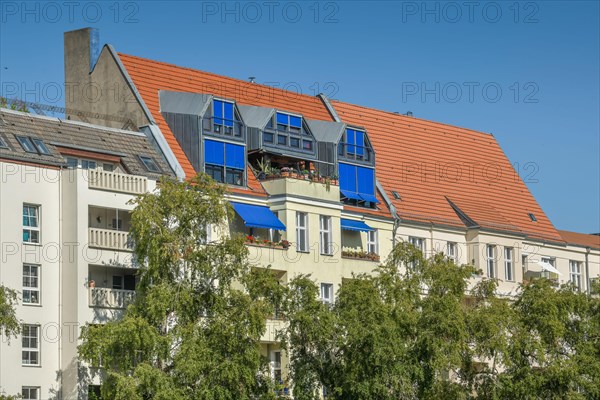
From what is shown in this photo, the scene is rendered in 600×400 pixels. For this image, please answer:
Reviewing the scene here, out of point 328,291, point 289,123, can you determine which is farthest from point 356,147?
point 328,291

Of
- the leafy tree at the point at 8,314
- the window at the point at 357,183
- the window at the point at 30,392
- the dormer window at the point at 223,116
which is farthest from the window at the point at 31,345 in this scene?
the window at the point at 357,183

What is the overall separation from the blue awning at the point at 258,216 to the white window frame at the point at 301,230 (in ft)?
4.99

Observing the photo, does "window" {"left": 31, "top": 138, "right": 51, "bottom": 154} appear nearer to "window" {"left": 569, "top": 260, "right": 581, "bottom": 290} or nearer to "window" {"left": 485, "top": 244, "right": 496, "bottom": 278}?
"window" {"left": 485, "top": 244, "right": 496, "bottom": 278}

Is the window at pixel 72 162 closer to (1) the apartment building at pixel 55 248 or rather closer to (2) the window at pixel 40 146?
(1) the apartment building at pixel 55 248

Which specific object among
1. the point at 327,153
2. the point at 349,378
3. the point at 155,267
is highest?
the point at 327,153

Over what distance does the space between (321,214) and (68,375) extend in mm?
17715

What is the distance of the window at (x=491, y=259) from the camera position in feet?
302

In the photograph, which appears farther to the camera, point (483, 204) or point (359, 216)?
point (483, 204)

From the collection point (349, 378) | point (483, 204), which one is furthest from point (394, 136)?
point (349, 378)

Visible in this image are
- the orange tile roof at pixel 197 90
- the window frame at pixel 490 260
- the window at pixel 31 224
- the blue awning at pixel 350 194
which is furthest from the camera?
the window frame at pixel 490 260

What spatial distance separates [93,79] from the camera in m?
81.9

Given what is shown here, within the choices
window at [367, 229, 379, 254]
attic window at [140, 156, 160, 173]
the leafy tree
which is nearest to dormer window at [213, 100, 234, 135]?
attic window at [140, 156, 160, 173]

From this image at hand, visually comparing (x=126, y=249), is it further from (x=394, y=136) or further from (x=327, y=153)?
(x=394, y=136)

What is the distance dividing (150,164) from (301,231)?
8696 mm
